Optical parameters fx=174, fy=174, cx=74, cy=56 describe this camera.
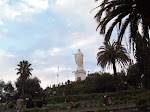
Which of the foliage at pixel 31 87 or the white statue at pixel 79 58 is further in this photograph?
the white statue at pixel 79 58

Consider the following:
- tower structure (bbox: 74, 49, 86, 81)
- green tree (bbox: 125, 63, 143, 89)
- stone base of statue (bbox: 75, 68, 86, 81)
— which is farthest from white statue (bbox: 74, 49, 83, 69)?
green tree (bbox: 125, 63, 143, 89)

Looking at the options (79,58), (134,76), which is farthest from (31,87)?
(134,76)

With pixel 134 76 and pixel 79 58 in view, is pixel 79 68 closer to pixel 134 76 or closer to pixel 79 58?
pixel 79 58

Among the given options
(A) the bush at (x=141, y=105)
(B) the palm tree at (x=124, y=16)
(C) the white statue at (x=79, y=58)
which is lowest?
(A) the bush at (x=141, y=105)

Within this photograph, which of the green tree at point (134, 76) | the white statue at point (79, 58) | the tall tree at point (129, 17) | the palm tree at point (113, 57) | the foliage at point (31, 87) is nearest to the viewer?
the tall tree at point (129, 17)

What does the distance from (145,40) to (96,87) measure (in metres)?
27.9

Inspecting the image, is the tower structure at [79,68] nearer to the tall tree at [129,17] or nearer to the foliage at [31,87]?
the foliage at [31,87]

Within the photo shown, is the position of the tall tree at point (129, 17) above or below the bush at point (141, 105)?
above

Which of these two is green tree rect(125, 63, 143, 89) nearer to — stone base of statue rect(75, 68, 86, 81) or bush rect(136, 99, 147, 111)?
stone base of statue rect(75, 68, 86, 81)

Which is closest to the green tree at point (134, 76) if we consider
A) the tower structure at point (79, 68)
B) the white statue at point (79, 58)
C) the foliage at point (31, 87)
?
the tower structure at point (79, 68)

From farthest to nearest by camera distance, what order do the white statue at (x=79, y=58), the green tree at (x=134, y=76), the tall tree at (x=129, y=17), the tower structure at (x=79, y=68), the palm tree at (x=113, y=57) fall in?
1. the white statue at (x=79, y=58)
2. the tower structure at (x=79, y=68)
3. the green tree at (x=134, y=76)
4. the palm tree at (x=113, y=57)
5. the tall tree at (x=129, y=17)

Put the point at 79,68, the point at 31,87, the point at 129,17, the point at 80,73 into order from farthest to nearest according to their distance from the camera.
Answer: the point at 79,68, the point at 80,73, the point at 31,87, the point at 129,17

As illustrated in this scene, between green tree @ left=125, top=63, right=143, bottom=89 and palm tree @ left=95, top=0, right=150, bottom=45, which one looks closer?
palm tree @ left=95, top=0, right=150, bottom=45

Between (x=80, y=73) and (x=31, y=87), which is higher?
(x=80, y=73)
